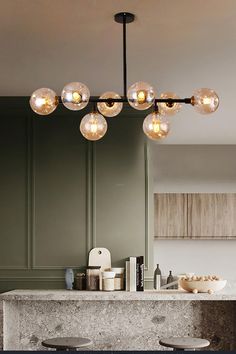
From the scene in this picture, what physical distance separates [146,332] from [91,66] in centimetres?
226

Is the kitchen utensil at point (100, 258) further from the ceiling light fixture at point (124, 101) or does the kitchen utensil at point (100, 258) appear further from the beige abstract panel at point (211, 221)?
the beige abstract panel at point (211, 221)

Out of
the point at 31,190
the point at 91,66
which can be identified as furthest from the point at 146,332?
the point at 91,66

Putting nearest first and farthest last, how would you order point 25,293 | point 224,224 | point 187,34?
1. point 187,34
2. point 25,293
3. point 224,224

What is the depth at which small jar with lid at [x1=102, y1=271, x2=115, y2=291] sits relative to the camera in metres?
5.40

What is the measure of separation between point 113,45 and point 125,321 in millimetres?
2367

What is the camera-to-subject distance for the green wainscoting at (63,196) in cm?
582

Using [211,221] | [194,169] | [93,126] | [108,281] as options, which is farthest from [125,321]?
[194,169]

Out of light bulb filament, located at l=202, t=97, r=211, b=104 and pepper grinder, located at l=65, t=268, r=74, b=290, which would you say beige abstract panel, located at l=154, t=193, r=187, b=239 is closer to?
pepper grinder, located at l=65, t=268, r=74, b=290

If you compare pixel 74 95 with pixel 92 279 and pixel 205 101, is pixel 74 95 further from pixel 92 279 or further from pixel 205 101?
pixel 92 279

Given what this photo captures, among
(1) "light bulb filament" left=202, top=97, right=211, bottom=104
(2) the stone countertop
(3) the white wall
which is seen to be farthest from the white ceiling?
(3) the white wall

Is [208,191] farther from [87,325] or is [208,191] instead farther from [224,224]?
[87,325]

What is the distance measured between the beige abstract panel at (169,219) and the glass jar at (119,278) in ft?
11.2

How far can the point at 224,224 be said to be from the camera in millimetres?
9047

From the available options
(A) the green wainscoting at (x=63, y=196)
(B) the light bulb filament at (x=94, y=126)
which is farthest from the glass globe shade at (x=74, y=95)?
(A) the green wainscoting at (x=63, y=196)
